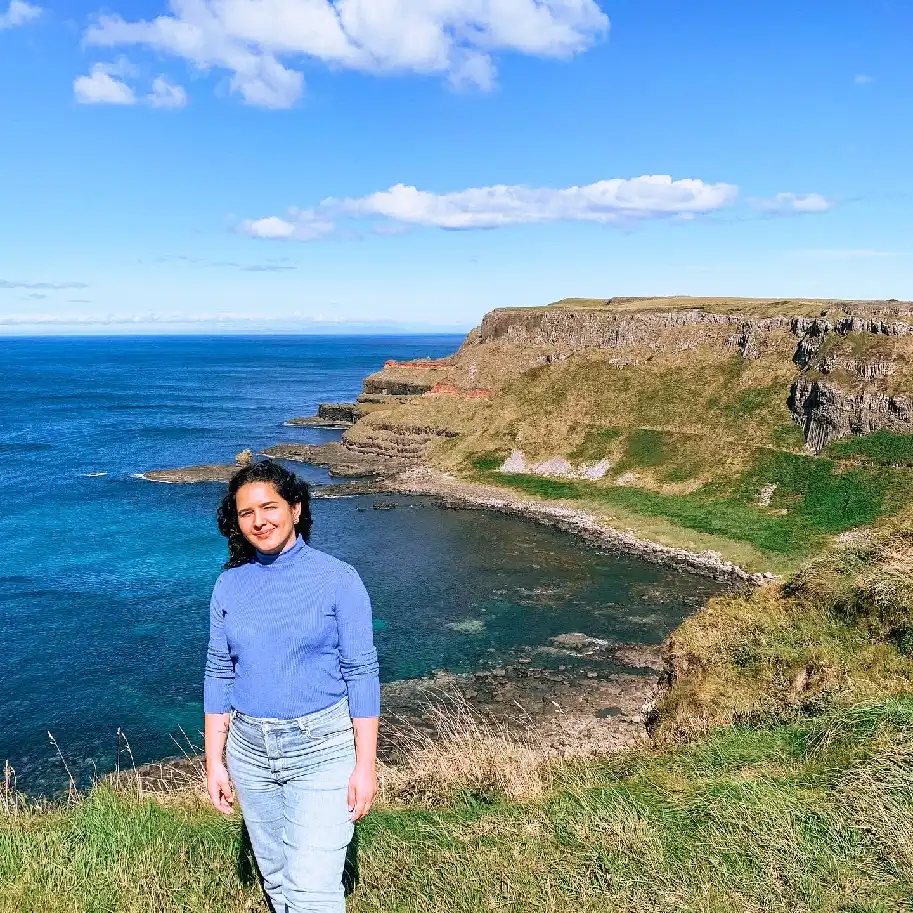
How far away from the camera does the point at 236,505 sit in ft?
21.1

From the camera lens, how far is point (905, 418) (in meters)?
56.4

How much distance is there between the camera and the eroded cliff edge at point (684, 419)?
5391 cm

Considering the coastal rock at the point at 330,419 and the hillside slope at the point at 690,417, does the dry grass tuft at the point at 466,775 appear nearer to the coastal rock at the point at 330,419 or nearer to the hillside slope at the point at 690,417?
the hillside slope at the point at 690,417

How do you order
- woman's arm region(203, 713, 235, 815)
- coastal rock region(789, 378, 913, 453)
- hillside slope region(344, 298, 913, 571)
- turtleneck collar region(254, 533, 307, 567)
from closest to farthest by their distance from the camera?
turtleneck collar region(254, 533, 307, 567)
woman's arm region(203, 713, 235, 815)
hillside slope region(344, 298, 913, 571)
coastal rock region(789, 378, 913, 453)

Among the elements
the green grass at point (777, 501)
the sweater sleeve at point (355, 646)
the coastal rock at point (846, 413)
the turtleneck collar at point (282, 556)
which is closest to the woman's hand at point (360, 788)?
the sweater sleeve at point (355, 646)

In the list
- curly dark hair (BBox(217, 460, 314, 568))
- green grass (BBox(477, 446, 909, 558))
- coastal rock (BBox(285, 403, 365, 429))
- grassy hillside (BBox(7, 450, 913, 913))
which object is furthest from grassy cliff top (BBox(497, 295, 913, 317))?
curly dark hair (BBox(217, 460, 314, 568))

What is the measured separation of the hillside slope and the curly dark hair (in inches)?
1741

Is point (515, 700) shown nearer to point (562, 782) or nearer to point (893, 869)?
point (562, 782)

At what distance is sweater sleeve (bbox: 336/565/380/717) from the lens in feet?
19.8

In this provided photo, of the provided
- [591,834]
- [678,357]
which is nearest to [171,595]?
[591,834]

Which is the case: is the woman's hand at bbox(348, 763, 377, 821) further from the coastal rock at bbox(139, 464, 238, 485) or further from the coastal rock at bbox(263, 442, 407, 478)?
the coastal rock at bbox(263, 442, 407, 478)

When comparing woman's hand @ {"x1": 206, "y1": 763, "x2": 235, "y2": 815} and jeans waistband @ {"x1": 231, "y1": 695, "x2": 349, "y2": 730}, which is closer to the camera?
jeans waistband @ {"x1": 231, "y1": 695, "x2": 349, "y2": 730}

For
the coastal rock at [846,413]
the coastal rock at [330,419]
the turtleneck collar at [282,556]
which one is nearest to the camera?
the turtleneck collar at [282,556]

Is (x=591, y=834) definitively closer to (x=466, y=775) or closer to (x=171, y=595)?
(x=466, y=775)
